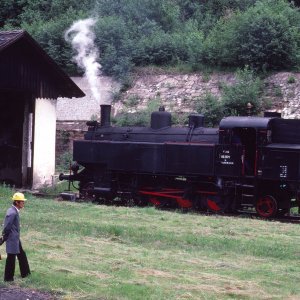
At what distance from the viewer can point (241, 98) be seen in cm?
3022

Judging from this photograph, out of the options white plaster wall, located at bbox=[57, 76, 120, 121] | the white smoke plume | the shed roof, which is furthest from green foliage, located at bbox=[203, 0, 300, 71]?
the shed roof

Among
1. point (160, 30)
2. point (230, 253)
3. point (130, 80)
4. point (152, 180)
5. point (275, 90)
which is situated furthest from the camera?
point (160, 30)

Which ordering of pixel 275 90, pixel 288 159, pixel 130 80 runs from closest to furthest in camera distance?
1. pixel 288 159
2. pixel 275 90
3. pixel 130 80

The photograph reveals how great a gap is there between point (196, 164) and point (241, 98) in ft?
36.7

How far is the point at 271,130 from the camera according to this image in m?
18.7

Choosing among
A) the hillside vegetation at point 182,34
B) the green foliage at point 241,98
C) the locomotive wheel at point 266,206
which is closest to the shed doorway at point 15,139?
the green foliage at point 241,98

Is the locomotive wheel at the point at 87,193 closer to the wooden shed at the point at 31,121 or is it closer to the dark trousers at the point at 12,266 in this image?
the wooden shed at the point at 31,121

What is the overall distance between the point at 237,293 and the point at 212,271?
4.99 feet

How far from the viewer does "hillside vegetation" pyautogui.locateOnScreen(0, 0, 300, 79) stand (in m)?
33.0

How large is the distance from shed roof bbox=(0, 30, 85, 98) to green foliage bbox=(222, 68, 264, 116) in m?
7.19

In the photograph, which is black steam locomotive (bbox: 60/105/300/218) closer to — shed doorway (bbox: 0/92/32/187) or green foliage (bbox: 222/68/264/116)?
shed doorway (bbox: 0/92/32/187)

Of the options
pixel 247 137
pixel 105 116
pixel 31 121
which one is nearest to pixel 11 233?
pixel 247 137

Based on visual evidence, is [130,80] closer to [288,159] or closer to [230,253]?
[288,159]

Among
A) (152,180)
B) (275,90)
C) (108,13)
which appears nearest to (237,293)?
(152,180)
